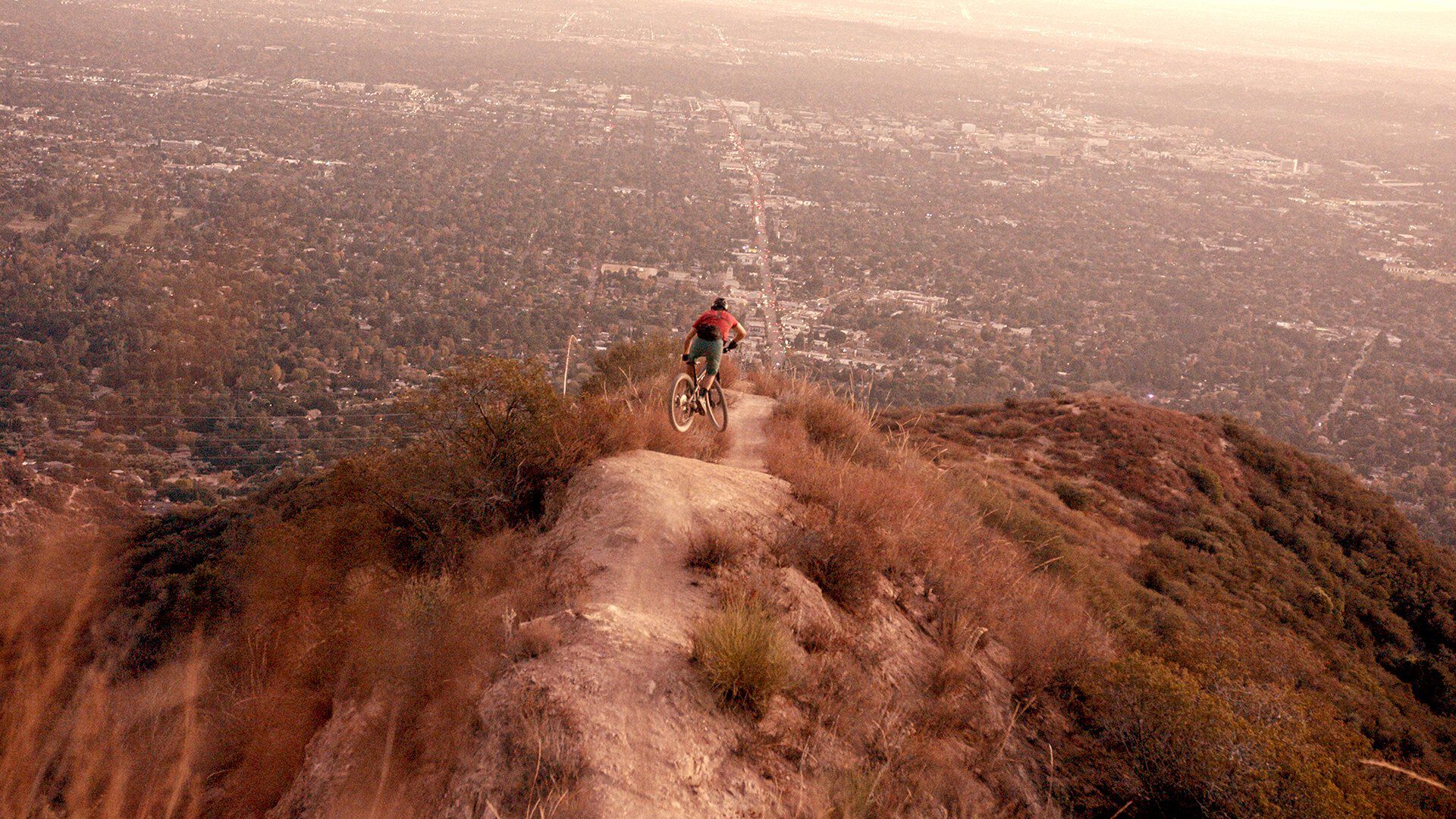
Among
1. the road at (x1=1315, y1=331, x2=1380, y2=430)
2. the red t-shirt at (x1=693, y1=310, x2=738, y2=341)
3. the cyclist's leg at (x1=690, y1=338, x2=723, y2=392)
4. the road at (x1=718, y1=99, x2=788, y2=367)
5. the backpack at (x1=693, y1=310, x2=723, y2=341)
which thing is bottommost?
the road at (x1=1315, y1=331, x2=1380, y2=430)

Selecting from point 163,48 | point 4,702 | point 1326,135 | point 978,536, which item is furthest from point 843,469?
point 1326,135

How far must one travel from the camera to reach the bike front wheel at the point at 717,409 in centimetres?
1183

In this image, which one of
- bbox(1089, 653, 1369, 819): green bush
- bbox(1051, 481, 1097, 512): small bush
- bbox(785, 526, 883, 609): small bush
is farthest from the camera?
bbox(1051, 481, 1097, 512): small bush

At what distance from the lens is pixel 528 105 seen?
104m

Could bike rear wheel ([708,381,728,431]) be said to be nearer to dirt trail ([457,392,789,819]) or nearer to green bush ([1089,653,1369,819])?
dirt trail ([457,392,789,819])

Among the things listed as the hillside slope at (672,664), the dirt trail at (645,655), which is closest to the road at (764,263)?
the hillside slope at (672,664)

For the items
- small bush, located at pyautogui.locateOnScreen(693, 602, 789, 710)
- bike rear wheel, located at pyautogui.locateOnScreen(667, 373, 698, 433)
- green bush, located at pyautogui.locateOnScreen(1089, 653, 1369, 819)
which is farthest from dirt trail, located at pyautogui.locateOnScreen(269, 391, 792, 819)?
green bush, located at pyautogui.locateOnScreen(1089, 653, 1369, 819)

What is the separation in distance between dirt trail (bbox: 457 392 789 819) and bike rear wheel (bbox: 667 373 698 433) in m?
1.93

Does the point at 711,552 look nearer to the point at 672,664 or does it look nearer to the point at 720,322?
the point at 672,664

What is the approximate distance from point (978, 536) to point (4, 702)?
1080cm

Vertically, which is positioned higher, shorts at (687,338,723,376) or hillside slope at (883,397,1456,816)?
shorts at (687,338,723,376)

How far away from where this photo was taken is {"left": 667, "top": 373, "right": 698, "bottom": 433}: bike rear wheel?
34.1ft

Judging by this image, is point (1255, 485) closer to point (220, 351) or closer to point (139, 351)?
point (220, 351)

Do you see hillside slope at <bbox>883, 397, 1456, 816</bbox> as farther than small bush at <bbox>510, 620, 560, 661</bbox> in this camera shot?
Yes
